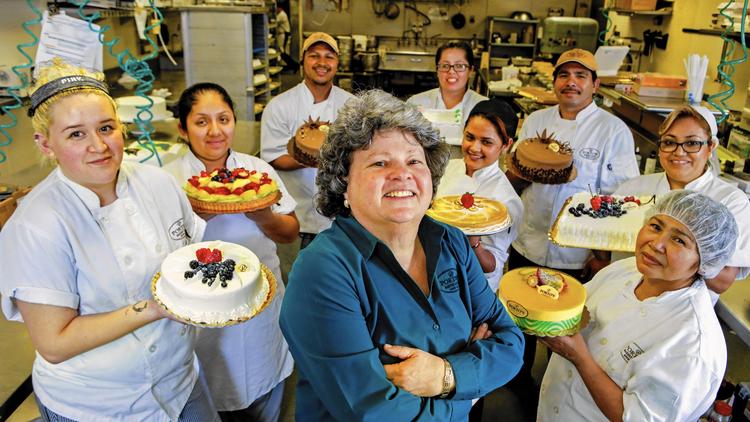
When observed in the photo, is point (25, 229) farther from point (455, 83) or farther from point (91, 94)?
point (455, 83)

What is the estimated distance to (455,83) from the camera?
3.19 m

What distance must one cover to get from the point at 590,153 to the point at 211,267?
2.11m

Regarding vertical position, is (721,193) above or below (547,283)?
above

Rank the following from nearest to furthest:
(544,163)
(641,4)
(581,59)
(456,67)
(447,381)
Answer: (447,381), (544,163), (581,59), (456,67), (641,4)

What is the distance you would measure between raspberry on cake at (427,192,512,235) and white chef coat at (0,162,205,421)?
0.97 m

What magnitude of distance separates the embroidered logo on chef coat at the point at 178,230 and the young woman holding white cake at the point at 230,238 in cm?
29

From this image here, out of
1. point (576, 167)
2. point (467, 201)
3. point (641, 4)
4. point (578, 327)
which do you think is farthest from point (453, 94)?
point (641, 4)

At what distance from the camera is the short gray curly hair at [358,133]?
128 centimetres

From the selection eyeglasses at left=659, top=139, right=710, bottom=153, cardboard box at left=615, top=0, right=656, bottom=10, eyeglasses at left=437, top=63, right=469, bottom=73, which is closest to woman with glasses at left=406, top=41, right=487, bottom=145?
eyeglasses at left=437, top=63, right=469, bottom=73

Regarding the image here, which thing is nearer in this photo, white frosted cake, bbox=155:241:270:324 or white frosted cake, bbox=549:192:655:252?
white frosted cake, bbox=155:241:270:324

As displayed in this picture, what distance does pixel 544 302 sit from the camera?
159 centimetres

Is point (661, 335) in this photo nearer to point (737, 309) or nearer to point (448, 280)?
point (448, 280)

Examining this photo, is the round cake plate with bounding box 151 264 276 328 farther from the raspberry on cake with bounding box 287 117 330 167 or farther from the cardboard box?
the cardboard box

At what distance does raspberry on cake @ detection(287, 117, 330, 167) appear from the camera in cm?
269
